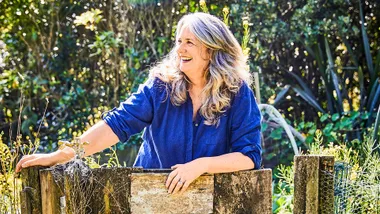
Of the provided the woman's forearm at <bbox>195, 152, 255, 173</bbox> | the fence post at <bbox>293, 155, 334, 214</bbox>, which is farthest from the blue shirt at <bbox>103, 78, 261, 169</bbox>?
the fence post at <bbox>293, 155, 334, 214</bbox>

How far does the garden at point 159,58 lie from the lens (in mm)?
5371

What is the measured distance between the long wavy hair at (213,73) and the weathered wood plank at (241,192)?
0.36 metres

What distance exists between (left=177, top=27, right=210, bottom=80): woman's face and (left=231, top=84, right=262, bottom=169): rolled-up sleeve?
21cm

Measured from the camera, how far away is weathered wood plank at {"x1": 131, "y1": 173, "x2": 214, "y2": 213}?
214 cm

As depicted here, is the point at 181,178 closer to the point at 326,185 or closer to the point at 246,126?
the point at 246,126

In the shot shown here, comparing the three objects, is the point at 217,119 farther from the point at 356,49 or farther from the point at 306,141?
the point at 356,49

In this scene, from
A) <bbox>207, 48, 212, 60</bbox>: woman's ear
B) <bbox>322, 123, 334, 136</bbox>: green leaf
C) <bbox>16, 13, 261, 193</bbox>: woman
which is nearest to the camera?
<bbox>16, 13, 261, 193</bbox>: woman

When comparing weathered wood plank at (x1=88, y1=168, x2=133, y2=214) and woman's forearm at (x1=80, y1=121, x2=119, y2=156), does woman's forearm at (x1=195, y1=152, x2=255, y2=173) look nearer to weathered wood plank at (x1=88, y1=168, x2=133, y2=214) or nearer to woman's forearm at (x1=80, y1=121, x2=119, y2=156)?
weathered wood plank at (x1=88, y1=168, x2=133, y2=214)

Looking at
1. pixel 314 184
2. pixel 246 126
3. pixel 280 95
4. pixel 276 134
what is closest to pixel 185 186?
pixel 246 126

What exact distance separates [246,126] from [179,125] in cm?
29

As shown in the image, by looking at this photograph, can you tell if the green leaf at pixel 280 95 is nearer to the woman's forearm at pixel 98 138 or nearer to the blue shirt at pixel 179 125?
the blue shirt at pixel 179 125

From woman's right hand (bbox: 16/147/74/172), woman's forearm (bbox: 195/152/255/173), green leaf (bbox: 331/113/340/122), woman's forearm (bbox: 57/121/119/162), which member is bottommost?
woman's forearm (bbox: 195/152/255/173)

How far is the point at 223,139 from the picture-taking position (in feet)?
8.27

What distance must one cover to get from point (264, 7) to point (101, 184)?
11.6ft
